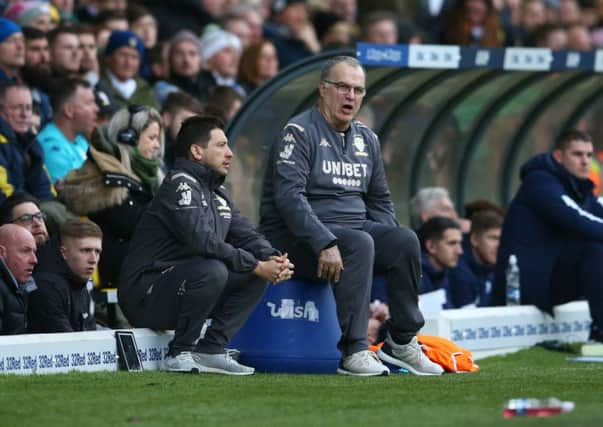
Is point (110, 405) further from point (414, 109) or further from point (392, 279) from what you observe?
point (414, 109)

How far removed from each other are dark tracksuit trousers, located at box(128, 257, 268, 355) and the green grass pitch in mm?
309

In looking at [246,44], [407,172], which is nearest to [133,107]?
[407,172]

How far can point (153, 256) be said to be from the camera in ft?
33.7

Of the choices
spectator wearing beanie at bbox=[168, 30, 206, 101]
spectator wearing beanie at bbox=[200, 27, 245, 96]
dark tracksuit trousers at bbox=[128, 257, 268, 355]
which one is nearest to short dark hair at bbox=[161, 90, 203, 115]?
spectator wearing beanie at bbox=[168, 30, 206, 101]

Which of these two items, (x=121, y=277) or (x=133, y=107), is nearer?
(x=121, y=277)

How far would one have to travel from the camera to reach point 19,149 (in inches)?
481

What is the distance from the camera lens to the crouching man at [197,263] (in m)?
9.95

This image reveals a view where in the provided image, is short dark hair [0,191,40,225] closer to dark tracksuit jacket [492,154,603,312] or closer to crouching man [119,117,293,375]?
crouching man [119,117,293,375]

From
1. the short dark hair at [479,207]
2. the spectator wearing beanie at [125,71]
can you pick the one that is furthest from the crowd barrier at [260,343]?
the short dark hair at [479,207]

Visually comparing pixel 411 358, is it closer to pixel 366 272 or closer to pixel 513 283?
pixel 366 272

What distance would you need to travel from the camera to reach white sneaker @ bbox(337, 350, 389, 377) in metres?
10.1

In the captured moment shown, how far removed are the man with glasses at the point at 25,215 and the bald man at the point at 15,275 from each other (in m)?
0.38

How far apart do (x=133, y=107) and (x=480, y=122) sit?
18.4 ft

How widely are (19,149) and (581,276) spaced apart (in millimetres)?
4795
